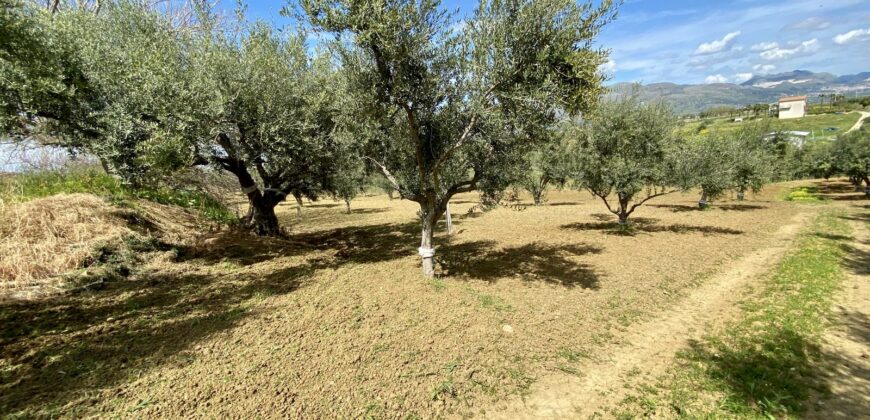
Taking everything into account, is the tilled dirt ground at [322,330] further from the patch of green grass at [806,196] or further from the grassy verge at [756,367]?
the patch of green grass at [806,196]

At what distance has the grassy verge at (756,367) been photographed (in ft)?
17.4

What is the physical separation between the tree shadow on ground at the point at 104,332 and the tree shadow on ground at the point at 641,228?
1662 centimetres

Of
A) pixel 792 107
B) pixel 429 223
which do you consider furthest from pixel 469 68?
pixel 792 107

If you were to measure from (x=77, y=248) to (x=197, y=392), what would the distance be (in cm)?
771

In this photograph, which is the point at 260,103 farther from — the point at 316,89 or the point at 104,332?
the point at 104,332

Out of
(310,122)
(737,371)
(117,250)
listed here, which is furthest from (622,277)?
(117,250)

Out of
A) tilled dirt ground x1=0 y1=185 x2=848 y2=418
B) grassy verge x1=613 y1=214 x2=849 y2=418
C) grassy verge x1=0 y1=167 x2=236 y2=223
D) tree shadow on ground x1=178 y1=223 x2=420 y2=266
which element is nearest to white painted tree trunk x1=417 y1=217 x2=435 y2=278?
tilled dirt ground x1=0 y1=185 x2=848 y2=418

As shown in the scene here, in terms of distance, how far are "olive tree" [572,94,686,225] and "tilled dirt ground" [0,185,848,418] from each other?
15.0 feet

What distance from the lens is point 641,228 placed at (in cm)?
1955

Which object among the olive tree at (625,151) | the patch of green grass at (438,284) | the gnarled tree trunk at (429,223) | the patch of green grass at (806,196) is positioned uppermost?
the olive tree at (625,151)

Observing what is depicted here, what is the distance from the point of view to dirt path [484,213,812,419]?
5.26 m

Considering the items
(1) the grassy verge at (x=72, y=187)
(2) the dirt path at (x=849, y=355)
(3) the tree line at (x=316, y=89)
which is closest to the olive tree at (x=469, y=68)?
(3) the tree line at (x=316, y=89)

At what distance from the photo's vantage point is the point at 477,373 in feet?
19.2

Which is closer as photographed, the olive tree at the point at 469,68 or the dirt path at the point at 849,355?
the dirt path at the point at 849,355
